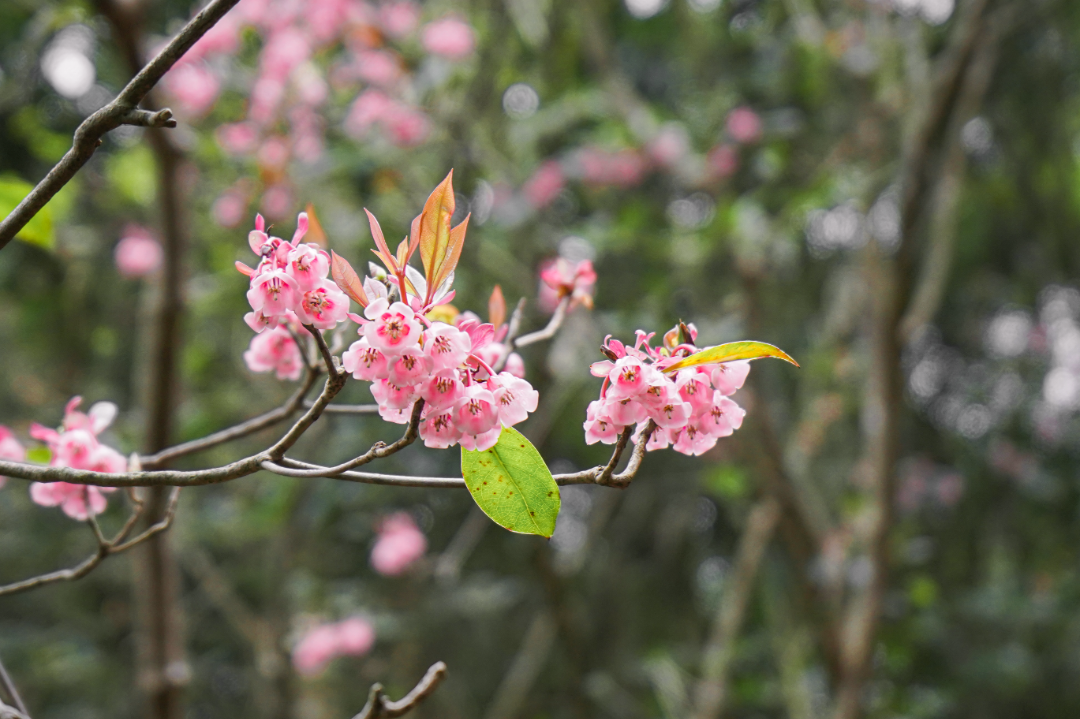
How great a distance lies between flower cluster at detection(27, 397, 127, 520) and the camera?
20.9 inches

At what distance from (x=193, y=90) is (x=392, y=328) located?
7.48 ft

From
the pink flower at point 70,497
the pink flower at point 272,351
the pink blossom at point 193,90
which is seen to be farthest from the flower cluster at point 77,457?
the pink blossom at point 193,90

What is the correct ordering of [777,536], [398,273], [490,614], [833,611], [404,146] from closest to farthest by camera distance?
[398,273]
[833,611]
[404,146]
[777,536]
[490,614]

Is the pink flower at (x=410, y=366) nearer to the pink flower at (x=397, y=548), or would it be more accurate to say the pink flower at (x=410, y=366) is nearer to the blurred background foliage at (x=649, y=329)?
the blurred background foliage at (x=649, y=329)

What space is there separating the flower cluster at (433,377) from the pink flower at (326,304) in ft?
0.04

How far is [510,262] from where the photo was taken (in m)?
2.25

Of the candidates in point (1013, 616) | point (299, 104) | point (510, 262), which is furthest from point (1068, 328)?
point (299, 104)

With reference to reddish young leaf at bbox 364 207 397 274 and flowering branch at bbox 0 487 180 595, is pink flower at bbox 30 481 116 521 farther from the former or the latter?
reddish young leaf at bbox 364 207 397 274

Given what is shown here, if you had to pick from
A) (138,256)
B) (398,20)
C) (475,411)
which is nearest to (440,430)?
(475,411)

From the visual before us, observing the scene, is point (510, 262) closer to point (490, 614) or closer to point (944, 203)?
point (944, 203)

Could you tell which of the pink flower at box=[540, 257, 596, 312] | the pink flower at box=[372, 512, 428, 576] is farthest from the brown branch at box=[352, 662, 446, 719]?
the pink flower at box=[372, 512, 428, 576]

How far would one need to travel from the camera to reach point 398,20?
2.48 metres

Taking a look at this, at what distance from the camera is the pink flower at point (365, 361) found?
0.38m

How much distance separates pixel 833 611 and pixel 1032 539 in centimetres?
179
